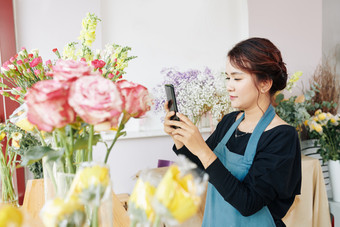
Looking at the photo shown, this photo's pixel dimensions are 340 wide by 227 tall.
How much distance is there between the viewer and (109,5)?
8.46 feet

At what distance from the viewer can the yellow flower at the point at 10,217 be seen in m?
0.37

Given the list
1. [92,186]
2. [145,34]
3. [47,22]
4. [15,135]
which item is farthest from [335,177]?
[47,22]

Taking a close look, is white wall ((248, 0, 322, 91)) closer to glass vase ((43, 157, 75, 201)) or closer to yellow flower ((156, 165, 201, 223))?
glass vase ((43, 157, 75, 201))

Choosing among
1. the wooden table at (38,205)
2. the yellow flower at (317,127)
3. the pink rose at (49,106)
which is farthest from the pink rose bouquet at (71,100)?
the yellow flower at (317,127)

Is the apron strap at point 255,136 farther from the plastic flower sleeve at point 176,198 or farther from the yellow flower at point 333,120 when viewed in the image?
the yellow flower at point 333,120

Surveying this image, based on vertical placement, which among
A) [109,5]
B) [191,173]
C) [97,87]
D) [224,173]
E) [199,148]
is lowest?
[224,173]

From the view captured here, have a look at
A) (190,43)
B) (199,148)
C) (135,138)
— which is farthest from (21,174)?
(190,43)

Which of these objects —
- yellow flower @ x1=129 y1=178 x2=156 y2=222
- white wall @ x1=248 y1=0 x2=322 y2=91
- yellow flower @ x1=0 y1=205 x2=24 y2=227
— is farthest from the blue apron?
white wall @ x1=248 y1=0 x2=322 y2=91

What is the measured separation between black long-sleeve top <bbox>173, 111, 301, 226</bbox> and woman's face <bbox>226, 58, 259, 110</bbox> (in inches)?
6.7

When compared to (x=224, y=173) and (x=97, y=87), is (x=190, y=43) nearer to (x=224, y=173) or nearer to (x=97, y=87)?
(x=224, y=173)

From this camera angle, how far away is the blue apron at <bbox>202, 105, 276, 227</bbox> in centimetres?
124

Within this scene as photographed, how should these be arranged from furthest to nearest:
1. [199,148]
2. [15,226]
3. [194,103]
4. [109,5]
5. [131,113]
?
[109,5] → [194,103] → [199,148] → [131,113] → [15,226]

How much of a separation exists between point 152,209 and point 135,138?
2173 mm

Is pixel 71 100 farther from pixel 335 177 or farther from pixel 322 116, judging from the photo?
pixel 335 177
